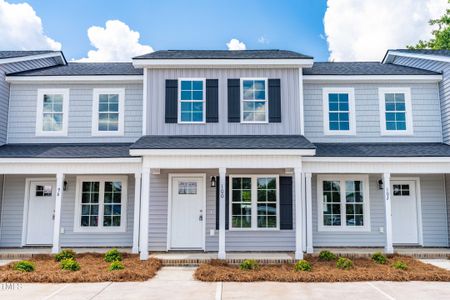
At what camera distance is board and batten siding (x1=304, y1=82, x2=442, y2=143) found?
11.3m

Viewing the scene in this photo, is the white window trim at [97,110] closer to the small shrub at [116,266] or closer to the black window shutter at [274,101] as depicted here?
the small shrub at [116,266]

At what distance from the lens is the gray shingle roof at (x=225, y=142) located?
924 cm

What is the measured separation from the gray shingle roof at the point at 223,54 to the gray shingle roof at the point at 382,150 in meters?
2.86

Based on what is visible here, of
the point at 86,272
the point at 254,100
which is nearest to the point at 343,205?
the point at 254,100

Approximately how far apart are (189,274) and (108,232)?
388cm

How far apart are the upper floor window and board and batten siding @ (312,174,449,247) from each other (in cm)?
265

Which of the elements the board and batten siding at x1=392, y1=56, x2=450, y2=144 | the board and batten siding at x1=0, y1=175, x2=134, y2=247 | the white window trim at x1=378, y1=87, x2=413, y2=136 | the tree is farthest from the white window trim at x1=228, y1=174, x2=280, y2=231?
the tree

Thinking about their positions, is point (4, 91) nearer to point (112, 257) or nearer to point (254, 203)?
point (112, 257)

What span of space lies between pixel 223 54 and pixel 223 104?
1852mm

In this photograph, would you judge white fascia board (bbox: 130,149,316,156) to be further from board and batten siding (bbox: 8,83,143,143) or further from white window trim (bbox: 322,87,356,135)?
white window trim (bbox: 322,87,356,135)

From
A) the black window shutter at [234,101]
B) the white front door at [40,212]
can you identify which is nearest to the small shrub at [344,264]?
the black window shutter at [234,101]

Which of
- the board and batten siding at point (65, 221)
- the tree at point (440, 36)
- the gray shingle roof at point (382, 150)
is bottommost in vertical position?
the board and batten siding at point (65, 221)

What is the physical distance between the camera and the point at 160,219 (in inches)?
413

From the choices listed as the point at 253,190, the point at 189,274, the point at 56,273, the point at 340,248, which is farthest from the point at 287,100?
the point at 56,273
